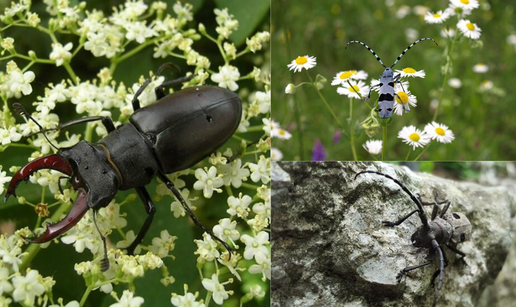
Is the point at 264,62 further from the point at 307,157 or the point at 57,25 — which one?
the point at 57,25

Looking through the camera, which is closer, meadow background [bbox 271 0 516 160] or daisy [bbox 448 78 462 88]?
meadow background [bbox 271 0 516 160]

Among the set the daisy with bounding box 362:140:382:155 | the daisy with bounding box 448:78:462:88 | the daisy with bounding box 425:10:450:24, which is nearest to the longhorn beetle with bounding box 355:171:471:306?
the daisy with bounding box 362:140:382:155

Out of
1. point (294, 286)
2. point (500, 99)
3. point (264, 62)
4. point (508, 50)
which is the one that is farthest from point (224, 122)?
point (508, 50)

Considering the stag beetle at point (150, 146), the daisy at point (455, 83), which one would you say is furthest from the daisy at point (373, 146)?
the daisy at point (455, 83)

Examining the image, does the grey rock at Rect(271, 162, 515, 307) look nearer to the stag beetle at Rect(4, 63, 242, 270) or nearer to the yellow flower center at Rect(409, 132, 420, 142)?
the yellow flower center at Rect(409, 132, 420, 142)

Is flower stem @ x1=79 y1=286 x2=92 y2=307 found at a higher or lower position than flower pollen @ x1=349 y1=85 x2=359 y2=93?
lower

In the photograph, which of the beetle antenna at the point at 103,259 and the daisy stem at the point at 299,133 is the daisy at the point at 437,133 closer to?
the daisy stem at the point at 299,133
